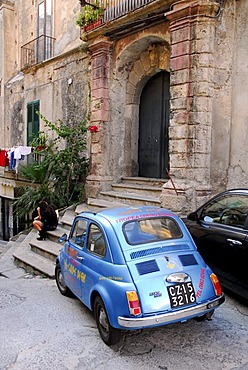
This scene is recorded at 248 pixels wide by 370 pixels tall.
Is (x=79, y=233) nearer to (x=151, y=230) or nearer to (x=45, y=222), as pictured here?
(x=151, y=230)

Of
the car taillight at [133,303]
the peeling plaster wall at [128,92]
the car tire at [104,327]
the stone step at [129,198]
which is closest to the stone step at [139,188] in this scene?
the stone step at [129,198]

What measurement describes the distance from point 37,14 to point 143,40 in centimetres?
677

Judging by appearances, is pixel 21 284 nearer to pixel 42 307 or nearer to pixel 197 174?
pixel 42 307

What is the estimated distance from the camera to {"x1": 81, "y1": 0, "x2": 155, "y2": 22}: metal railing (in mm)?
8391

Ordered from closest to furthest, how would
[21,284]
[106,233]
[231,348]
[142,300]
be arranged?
1. [142,300]
2. [231,348]
3. [106,233]
4. [21,284]

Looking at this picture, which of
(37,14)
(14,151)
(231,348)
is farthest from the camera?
(37,14)

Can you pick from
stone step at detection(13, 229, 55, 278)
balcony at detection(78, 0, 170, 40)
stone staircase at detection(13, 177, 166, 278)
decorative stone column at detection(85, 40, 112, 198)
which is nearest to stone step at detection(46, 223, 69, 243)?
stone staircase at detection(13, 177, 166, 278)

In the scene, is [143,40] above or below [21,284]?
above

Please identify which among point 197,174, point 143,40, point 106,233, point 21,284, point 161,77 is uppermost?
point 143,40

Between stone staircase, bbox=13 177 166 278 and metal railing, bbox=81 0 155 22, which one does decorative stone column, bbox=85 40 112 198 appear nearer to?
stone staircase, bbox=13 177 166 278

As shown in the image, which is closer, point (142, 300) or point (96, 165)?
point (142, 300)

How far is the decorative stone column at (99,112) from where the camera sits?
9.54 metres

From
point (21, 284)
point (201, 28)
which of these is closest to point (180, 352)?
point (21, 284)

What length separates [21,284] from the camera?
6324 millimetres
